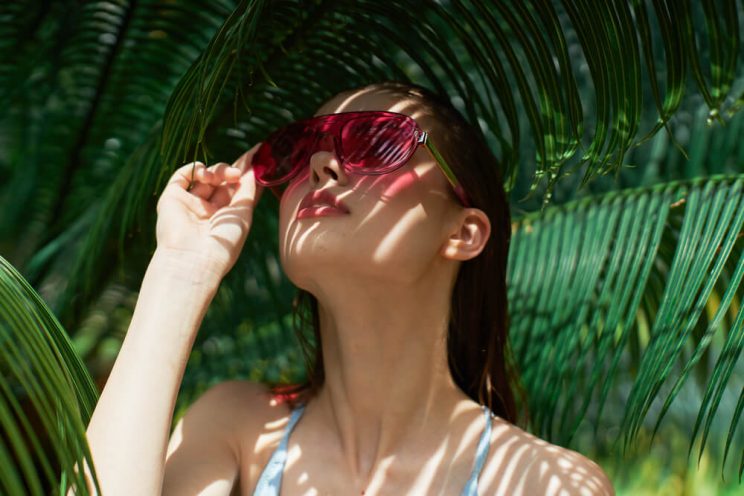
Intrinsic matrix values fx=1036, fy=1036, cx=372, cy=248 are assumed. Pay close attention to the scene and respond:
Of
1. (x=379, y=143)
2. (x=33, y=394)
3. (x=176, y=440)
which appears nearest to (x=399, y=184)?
Result: (x=379, y=143)

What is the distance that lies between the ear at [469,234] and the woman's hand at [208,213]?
34 cm

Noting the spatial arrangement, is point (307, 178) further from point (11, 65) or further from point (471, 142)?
point (11, 65)

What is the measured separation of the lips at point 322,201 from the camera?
160cm

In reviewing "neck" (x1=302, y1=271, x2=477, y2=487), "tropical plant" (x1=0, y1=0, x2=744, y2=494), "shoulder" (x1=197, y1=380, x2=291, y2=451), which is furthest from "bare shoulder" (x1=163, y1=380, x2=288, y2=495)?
"tropical plant" (x1=0, y1=0, x2=744, y2=494)

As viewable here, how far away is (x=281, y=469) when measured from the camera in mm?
1654

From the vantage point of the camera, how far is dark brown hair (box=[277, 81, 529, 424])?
1774mm

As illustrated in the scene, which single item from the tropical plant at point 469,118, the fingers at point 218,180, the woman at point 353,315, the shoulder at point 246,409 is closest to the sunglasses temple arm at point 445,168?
the woman at point 353,315

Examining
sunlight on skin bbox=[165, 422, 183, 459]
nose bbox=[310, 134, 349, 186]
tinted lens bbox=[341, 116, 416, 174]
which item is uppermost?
tinted lens bbox=[341, 116, 416, 174]

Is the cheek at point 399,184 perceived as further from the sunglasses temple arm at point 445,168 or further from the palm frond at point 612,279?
the palm frond at point 612,279

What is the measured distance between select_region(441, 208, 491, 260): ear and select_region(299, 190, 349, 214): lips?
0.21 metres

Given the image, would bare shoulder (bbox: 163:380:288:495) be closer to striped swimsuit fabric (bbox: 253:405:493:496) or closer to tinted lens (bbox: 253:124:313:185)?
striped swimsuit fabric (bbox: 253:405:493:496)

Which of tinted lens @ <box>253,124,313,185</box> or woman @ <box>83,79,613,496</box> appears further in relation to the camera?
tinted lens @ <box>253,124,313,185</box>

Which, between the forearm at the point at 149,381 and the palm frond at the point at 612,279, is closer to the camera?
the forearm at the point at 149,381

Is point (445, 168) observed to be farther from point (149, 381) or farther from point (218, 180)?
point (149, 381)
